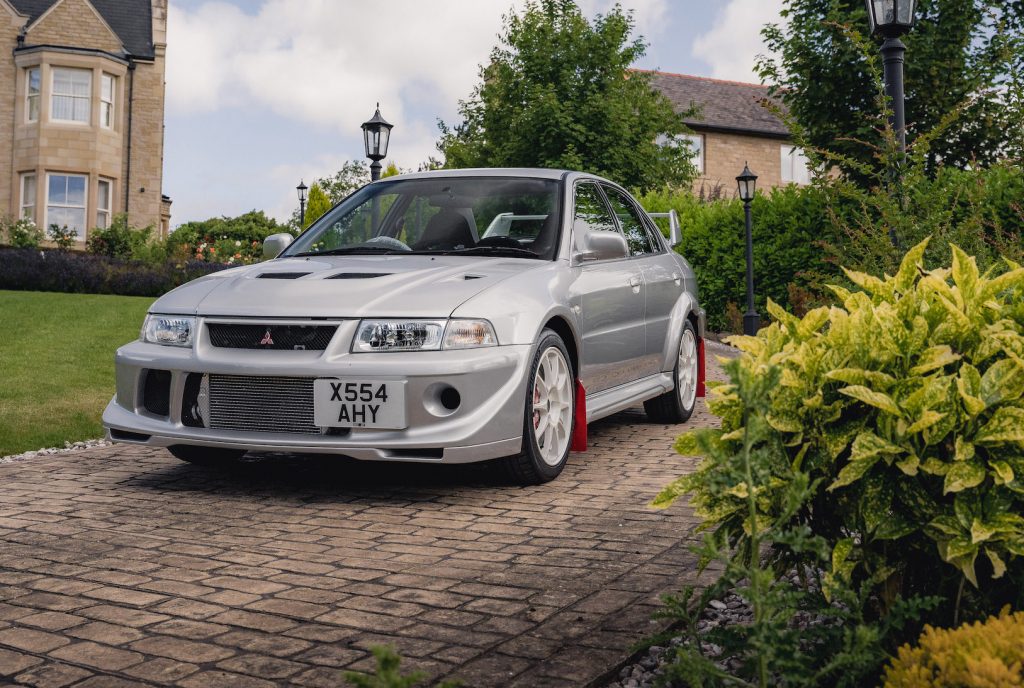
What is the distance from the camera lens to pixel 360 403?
5.00m

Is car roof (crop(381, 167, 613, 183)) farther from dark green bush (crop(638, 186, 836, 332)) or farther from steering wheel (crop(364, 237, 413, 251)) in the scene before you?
dark green bush (crop(638, 186, 836, 332))

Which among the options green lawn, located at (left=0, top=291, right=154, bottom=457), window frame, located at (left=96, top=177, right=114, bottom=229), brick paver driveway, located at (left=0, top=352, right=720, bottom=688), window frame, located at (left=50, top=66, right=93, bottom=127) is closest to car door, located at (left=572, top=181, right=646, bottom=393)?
brick paver driveway, located at (left=0, top=352, right=720, bottom=688)

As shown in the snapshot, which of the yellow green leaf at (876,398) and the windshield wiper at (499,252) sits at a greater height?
the windshield wiper at (499,252)

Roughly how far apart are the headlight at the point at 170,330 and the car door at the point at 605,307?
84.8 inches

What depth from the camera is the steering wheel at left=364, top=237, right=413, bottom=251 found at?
644 cm

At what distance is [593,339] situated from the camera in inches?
250

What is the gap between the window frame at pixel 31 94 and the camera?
104ft

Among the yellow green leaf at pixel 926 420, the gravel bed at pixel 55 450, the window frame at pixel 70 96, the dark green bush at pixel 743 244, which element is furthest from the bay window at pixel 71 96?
the yellow green leaf at pixel 926 420

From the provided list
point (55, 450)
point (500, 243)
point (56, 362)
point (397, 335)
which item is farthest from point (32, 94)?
point (397, 335)

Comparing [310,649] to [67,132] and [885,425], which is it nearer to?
[885,425]

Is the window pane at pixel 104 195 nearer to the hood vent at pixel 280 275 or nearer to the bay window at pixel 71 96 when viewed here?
the bay window at pixel 71 96

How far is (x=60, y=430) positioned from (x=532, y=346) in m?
4.28

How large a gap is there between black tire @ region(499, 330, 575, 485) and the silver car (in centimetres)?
1

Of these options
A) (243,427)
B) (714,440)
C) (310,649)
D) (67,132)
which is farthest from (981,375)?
(67,132)
